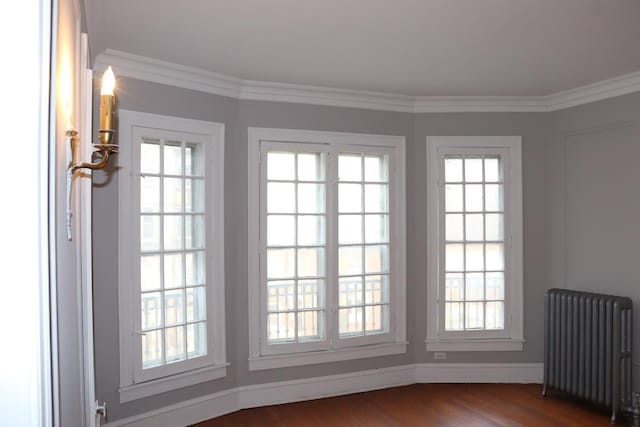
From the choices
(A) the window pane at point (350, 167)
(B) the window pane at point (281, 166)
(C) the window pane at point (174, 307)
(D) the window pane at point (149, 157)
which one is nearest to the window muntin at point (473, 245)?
(A) the window pane at point (350, 167)

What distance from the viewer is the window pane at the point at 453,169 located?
540 cm

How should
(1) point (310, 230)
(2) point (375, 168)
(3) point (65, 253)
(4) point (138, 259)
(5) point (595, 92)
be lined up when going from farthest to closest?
1. (2) point (375, 168)
2. (1) point (310, 230)
3. (5) point (595, 92)
4. (4) point (138, 259)
5. (3) point (65, 253)

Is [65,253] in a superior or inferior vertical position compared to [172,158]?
inferior

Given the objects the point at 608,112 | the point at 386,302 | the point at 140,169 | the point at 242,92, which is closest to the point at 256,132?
the point at 242,92

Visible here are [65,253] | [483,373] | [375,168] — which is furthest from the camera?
[483,373]

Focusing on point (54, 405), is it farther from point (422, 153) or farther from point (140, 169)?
point (422, 153)

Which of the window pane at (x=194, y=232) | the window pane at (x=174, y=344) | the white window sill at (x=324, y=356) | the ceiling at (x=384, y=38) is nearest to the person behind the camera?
the ceiling at (x=384, y=38)

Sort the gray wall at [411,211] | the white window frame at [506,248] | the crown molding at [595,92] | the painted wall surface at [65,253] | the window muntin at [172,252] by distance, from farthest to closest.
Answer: the white window frame at [506,248], the crown molding at [595,92], the window muntin at [172,252], the gray wall at [411,211], the painted wall surface at [65,253]

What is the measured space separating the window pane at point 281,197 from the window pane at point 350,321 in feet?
3.50

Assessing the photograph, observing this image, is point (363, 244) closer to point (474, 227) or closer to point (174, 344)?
point (474, 227)

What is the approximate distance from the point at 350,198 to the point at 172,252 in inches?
68.5

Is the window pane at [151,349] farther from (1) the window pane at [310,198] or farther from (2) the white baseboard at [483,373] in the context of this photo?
(2) the white baseboard at [483,373]

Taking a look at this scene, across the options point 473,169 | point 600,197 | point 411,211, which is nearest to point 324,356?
point 411,211

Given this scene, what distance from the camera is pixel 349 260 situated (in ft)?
16.9
